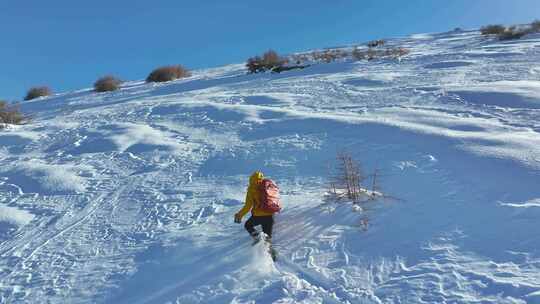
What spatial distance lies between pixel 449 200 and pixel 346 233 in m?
1.17

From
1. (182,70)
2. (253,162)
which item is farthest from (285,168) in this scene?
(182,70)

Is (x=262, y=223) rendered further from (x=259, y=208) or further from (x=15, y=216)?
(x=15, y=216)

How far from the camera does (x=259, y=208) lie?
448cm

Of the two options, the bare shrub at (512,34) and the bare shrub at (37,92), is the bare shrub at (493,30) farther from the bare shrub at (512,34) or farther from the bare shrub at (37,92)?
the bare shrub at (37,92)

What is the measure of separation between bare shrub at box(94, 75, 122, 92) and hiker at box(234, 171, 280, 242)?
513 inches

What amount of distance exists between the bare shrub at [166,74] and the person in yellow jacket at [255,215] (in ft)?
44.3


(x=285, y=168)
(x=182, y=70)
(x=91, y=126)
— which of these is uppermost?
(x=182, y=70)

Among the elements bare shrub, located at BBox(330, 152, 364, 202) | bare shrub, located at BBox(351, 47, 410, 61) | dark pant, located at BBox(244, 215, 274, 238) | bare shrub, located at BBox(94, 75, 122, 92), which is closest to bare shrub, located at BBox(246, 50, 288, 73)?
bare shrub, located at BBox(351, 47, 410, 61)

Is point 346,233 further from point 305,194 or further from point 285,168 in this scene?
point 285,168

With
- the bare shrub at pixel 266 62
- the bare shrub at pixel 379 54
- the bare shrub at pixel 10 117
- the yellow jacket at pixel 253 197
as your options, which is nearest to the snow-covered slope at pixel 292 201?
the yellow jacket at pixel 253 197

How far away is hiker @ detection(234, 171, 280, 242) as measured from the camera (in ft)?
14.7

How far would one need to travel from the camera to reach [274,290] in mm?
3703

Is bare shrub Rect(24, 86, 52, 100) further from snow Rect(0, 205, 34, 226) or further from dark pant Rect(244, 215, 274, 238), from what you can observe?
dark pant Rect(244, 215, 274, 238)

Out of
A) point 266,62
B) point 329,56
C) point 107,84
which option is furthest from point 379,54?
point 107,84
